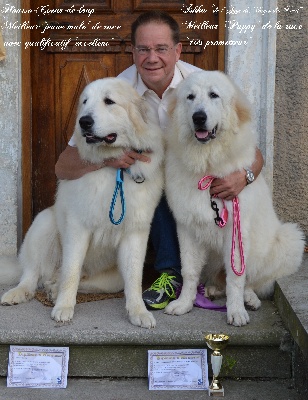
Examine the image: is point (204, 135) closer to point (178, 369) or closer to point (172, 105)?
point (172, 105)

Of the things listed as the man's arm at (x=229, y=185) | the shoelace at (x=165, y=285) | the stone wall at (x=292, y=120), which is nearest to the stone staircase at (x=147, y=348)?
the shoelace at (x=165, y=285)

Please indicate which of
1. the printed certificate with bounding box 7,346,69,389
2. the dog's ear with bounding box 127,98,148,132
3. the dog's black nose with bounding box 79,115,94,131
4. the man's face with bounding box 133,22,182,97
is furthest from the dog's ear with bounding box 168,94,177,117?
the printed certificate with bounding box 7,346,69,389

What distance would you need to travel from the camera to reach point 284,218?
14.1ft

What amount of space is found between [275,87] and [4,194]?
1.83m

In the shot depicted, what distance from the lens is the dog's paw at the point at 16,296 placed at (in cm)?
336

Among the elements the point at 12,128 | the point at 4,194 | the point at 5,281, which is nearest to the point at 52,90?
the point at 12,128

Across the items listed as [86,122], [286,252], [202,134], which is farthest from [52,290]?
[286,252]

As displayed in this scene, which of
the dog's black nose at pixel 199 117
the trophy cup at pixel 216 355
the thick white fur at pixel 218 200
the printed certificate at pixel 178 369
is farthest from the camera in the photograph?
the thick white fur at pixel 218 200

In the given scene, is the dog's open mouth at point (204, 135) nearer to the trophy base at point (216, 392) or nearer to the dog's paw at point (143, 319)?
the dog's paw at point (143, 319)

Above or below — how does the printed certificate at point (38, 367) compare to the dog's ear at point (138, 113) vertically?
below

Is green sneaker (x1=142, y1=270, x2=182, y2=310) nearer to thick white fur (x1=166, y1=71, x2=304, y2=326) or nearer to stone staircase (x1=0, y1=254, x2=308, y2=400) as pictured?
thick white fur (x1=166, y1=71, x2=304, y2=326)

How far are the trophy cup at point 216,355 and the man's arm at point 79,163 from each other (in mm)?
943

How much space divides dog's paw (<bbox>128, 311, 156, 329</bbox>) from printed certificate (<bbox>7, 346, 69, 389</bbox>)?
33 cm

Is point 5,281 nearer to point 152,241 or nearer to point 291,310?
point 152,241
